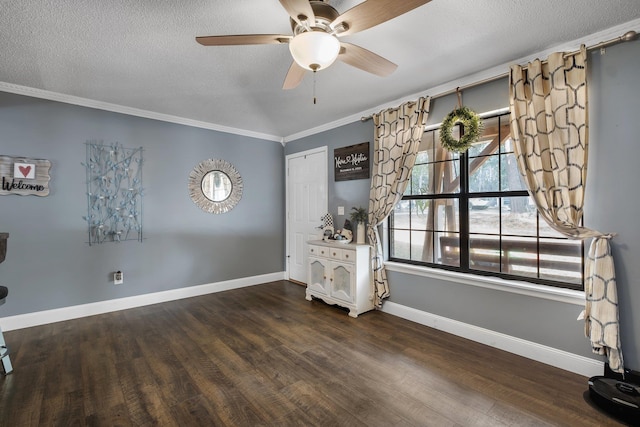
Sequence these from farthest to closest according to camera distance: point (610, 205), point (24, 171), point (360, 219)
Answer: point (360, 219)
point (24, 171)
point (610, 205)

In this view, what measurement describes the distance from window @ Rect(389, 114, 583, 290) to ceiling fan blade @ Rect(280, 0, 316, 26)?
213 cm

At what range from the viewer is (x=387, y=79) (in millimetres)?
2930

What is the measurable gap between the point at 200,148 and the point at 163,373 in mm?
3104

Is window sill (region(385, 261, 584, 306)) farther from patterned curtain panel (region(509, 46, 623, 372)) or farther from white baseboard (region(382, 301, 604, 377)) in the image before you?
white baseboard (region(382, 301, 604, 377))

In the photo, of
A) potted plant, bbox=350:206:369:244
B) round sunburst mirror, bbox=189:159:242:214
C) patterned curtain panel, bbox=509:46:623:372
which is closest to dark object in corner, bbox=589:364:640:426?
patterned curtain panel, bbox=509:46:623:372

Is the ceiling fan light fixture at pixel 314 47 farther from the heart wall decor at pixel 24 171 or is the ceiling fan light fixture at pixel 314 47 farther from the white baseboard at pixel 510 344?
the heart wall decor at pixel 24 171

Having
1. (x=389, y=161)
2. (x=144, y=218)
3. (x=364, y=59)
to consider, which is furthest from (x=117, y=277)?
(x=364, y=59)

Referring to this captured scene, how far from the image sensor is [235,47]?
240 centimetres

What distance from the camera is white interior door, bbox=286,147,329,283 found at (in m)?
4.56

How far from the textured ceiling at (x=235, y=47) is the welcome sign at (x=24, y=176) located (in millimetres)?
806

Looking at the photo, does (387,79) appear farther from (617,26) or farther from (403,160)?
(617,26)

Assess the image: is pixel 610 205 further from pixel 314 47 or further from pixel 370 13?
pixel 314 47

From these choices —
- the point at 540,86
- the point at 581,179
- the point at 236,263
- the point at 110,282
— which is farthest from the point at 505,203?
the point at 110,282

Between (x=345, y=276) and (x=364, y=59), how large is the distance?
2419 mm
